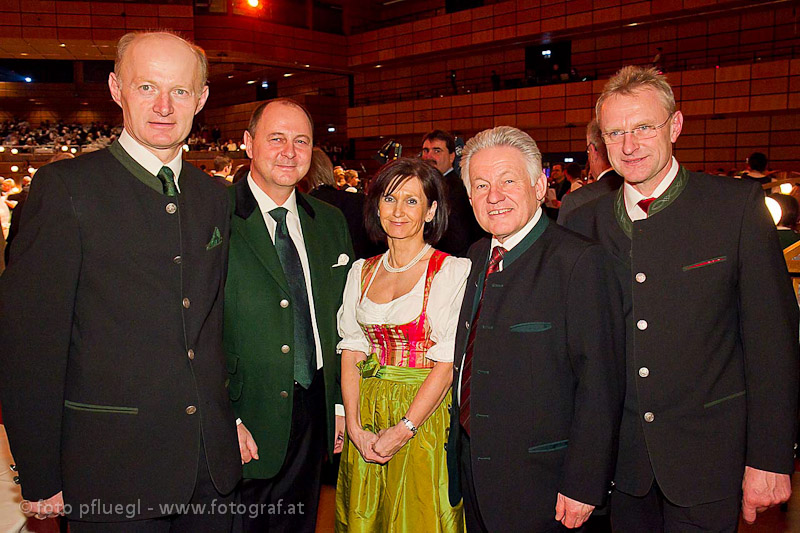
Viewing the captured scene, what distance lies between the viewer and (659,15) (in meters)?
15.3

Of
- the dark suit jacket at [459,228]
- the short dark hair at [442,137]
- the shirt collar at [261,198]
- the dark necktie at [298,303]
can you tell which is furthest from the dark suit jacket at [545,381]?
the short dark hair at [442,137]

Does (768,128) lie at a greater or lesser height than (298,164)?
greater

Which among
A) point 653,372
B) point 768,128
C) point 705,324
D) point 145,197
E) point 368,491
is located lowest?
point 368,491

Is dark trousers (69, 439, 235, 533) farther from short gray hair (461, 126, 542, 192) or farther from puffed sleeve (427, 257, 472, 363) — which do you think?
short gray hair (461, 126, 542, 192)

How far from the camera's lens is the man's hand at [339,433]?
7.92 ft

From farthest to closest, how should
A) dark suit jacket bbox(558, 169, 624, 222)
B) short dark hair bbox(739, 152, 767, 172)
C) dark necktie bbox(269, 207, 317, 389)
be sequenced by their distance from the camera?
short dark hair bbox(739, 152, 767, 172)
dark suit jacket bbox(558, 169, 624, 222)
dark necktie bbox(269, 207, 317, 389)

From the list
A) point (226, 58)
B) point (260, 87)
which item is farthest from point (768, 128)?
point (260, 87)

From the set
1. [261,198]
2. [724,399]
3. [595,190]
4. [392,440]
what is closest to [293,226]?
[261,198]

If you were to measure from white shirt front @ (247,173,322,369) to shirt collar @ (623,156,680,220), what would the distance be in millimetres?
1149

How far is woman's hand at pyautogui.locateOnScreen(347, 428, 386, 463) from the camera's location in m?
2.18

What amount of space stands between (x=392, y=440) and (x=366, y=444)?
120 millimetres

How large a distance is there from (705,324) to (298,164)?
1453mm

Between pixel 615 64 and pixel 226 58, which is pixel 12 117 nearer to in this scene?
pixel 226 58

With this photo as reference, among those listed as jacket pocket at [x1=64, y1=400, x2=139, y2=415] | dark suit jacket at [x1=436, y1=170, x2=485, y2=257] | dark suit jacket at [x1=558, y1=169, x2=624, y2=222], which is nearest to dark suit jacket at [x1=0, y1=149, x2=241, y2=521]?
jacket pocket at [x1=64, y1=400, x2=139, y2=415]
